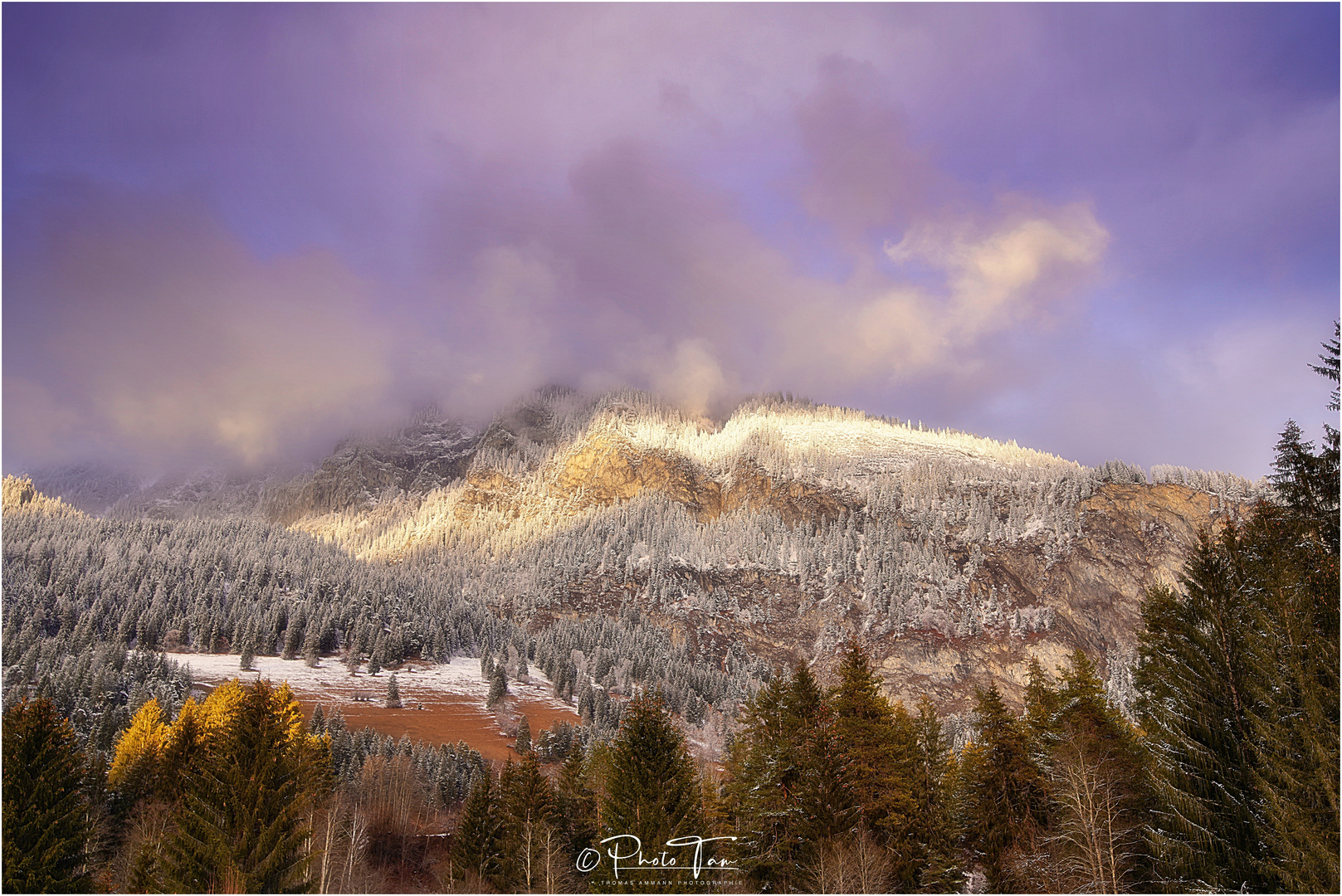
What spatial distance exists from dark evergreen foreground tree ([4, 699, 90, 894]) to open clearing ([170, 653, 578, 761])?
8312cm

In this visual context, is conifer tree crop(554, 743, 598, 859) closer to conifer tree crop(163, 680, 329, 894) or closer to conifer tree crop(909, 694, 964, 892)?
conifer tree crop(163, 680, 329, 894)

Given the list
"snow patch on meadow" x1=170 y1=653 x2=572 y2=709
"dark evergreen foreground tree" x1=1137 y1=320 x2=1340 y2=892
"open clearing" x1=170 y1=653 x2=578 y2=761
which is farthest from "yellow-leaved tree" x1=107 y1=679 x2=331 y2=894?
"snow patch on meadow" x1=170 y1=653 x2=572 y2=709

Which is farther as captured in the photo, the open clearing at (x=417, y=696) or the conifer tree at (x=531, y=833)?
the open clearing at (x=417, y=696)

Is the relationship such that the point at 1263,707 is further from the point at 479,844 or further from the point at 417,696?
the point at 417,696

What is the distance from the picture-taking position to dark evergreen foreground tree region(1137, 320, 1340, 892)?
18.6 meters

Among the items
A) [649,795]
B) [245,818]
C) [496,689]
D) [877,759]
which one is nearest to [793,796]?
[877,759]

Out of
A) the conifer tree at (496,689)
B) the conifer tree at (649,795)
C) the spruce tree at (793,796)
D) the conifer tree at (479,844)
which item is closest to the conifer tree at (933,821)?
the spruce tree at (793,796)

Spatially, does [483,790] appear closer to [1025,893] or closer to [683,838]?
[683,838]

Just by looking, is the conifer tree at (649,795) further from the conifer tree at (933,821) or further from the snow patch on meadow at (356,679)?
the snow patch on meadow at (356,679)

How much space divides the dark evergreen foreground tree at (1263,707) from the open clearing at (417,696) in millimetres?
99948

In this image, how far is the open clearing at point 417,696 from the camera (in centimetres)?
11544

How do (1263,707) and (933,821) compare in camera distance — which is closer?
(1263,707)

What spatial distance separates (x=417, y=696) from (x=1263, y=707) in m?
139

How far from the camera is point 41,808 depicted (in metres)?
27.5
